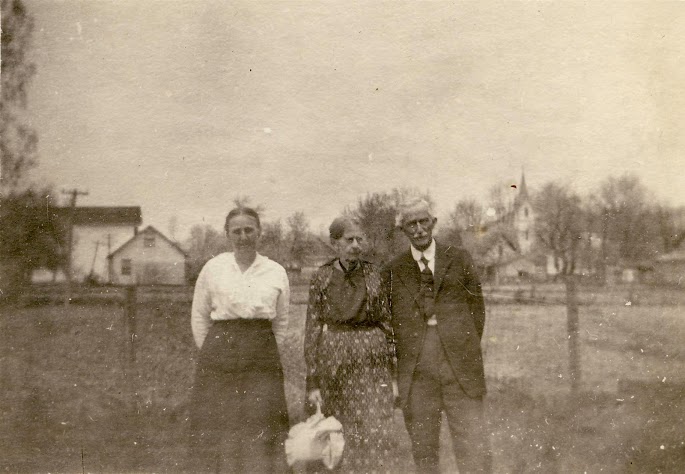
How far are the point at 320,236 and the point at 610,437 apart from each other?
2330mm

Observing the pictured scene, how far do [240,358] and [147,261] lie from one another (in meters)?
0.88

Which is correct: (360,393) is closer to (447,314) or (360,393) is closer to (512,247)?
(447,314)

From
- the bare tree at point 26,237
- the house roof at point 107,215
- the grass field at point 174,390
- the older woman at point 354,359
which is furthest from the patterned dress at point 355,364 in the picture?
the bare tree at point 26,237

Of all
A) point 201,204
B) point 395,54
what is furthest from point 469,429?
point 395,54

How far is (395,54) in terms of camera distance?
11.7 ft

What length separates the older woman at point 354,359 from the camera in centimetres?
298

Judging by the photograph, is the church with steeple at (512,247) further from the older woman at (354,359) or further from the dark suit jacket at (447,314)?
the older woman at (354,359)

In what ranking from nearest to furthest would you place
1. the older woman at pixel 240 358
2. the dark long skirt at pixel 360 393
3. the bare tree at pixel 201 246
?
1. the dark long skirt at pixel 360 393
2. the older woman at pixel 240 358
3. the bare tree at pixel 201 246

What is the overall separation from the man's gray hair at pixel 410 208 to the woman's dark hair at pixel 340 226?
275 millimetres

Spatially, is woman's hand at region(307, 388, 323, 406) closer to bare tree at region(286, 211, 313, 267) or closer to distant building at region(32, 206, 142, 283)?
bare tree at region(286, 211, 313, 267)

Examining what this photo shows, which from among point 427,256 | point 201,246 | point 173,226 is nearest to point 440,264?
point 427,256

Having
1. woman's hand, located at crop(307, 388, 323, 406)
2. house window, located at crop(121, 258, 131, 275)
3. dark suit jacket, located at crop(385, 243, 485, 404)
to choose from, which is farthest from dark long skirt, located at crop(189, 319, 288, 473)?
dark suit jacket, located at crop(385, 243, 485, 404)

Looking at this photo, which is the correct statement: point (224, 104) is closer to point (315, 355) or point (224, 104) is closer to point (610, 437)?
point (315, 355)

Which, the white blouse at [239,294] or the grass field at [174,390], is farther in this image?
the grass field at [174,390]
